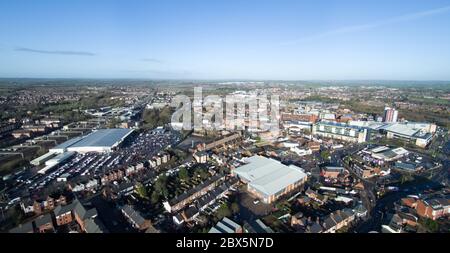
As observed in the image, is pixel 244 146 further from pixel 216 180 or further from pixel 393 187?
pixel 393 187

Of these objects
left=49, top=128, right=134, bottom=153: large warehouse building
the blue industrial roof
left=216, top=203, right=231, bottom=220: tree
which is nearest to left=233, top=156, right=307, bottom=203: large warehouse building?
left=216, top=203, right=231, bottom=220: tree

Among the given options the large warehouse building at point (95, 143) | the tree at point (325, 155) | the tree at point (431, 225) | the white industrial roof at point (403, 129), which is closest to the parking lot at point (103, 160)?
the large warehouse building at point (95, 143)

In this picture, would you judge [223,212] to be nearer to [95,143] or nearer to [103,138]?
[95,143]

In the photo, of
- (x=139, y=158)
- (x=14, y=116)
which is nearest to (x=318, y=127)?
(x=139, y=158)

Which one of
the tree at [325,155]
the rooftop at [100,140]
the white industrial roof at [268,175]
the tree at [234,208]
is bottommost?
the tree at [234,208]

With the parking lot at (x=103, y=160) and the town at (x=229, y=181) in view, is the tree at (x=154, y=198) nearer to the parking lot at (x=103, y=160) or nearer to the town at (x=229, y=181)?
the town at (x=229, y=181)

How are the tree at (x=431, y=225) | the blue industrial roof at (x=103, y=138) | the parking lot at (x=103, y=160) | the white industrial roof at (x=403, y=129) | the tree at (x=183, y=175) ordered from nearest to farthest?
the tree at (x=431, y=225)
the tree at (x=183, y=175)
the parking lot at (x=103, y=160)
the blue industrial roof at (x=103, y=138)
the white industrial roof at (x=403, y=129)
